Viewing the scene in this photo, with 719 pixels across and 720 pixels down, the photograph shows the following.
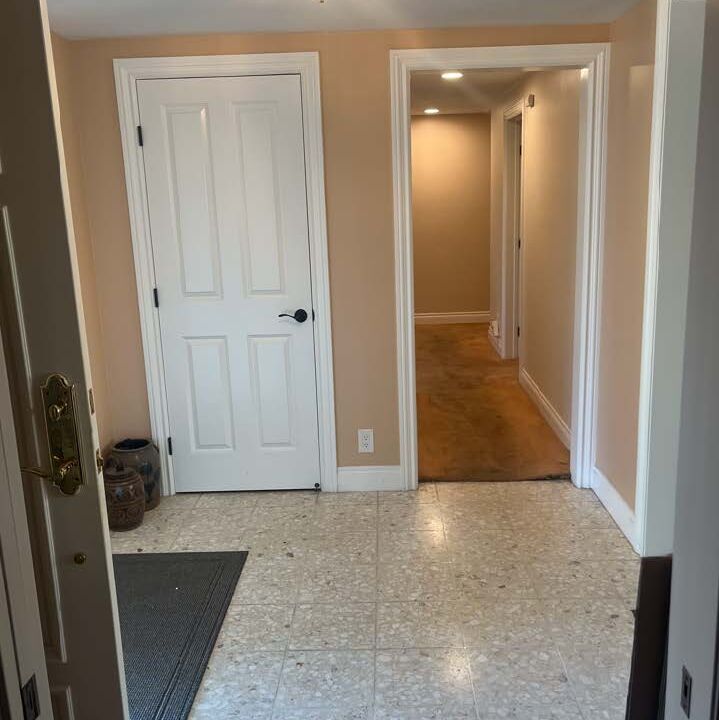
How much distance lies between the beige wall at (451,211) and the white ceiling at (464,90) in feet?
1.65

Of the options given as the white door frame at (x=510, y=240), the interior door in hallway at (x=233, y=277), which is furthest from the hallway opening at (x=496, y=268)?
the interior door in hallway at (x=233, y=277)

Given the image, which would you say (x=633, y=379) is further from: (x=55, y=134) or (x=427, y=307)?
(x=427, y=307)

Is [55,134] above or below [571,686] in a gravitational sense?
above

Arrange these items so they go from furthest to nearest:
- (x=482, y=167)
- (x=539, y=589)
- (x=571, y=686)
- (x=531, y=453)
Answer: (x=482, y=167) < (x=531, y=453) < (x=539, y=589) < (x=571, y=686)

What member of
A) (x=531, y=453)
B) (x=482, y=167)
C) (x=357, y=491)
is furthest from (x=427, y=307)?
(x=357, y=491)

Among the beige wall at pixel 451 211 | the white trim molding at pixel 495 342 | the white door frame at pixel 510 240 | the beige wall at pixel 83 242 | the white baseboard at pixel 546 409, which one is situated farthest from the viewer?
the beige wall at pixel 451 211

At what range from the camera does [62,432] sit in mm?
1403

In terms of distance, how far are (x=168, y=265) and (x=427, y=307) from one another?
513 cm

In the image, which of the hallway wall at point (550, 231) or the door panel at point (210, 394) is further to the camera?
the hallway wall at point (550, 231)

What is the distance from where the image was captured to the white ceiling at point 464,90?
5156 millimetres

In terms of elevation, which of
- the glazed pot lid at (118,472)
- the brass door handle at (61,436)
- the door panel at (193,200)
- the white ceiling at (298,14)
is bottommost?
the glazed pot lid at (118,472)

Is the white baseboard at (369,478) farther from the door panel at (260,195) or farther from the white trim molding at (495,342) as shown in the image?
the white trim molding at (495,342)

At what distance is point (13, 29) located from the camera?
1.26 meters

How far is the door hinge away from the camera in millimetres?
997
